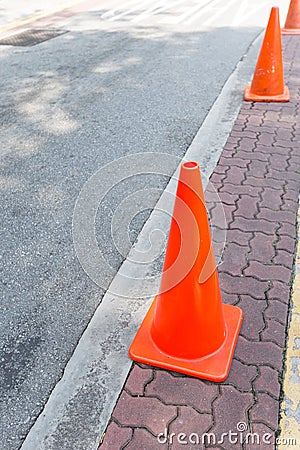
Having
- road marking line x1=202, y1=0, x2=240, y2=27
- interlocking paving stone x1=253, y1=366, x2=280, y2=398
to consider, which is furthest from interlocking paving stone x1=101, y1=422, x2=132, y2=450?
road marking line x1=202, y1=0, x2=240, y2=27

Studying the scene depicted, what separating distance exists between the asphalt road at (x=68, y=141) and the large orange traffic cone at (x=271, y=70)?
0.63m

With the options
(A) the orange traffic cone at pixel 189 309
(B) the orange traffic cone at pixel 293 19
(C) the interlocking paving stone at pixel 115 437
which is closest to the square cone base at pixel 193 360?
(A) the orange traffic cone at pixel 189 309

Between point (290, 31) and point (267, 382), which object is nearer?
point (267, 382)

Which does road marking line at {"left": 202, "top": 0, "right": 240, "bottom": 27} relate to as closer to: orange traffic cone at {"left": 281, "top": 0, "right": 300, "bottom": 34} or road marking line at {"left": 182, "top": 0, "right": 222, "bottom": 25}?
road marking line at {"left": 182, "top": 0, "right": 222, "bottom": 25}

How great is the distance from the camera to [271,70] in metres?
5.74

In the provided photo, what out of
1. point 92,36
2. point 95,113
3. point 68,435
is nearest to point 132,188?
point 95,113

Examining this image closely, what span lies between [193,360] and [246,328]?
38 centimetres

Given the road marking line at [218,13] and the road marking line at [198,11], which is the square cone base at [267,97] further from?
the road marking line at [198,11]

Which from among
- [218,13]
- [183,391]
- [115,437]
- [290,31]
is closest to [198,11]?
[218,13]

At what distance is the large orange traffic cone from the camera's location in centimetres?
575

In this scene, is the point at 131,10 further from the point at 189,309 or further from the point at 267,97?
the point at 189,309

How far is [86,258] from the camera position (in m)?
3.31

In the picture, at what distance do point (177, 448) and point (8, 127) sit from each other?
4191 millimetres

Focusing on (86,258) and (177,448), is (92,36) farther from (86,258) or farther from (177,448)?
(177,448)
